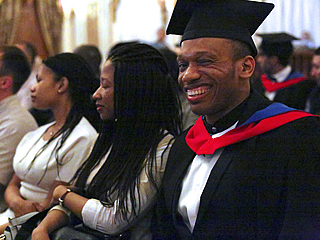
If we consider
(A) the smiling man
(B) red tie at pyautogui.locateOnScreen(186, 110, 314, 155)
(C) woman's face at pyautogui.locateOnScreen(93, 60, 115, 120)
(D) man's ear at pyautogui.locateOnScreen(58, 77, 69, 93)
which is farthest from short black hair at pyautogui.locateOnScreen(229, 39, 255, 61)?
(D) man's ear at pyautogui.locateOnScreen(58, 77, 69, 93)

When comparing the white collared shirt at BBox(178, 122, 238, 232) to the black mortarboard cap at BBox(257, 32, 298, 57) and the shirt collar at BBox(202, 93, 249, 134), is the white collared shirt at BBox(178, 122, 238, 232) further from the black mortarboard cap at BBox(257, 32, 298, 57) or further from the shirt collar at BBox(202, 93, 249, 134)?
the black mortarboard cap at BBox(257, 32, 298, 57)

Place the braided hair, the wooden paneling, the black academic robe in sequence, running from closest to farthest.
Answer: the black academic robe
the braided hair
the wooden paneling

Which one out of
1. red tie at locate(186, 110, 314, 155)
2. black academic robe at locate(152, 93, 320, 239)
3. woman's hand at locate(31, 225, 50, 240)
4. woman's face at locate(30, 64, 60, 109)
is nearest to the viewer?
black academic robe at locate(152, 93, 320, 239)

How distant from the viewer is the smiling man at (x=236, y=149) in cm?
161

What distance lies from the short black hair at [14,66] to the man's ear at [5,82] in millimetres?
25

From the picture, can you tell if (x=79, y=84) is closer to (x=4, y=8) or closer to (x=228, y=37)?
(x=228, y=37)

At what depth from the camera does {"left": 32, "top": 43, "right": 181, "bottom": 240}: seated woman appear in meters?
2.07

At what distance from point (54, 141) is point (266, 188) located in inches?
61.7

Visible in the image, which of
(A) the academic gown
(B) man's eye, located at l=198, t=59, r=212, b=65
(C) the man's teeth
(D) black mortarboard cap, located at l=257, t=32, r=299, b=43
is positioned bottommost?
(A) the academic gown

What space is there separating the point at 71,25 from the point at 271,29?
3.93 meters

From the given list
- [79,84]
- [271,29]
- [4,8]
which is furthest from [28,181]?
[271,29]

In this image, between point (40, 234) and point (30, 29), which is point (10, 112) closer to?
point (40, 234)

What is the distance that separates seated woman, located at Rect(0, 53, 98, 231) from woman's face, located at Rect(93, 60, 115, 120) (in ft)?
1.30

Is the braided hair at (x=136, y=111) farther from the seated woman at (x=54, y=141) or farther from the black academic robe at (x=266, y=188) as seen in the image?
the black academic robe at (x=266, y=188)
